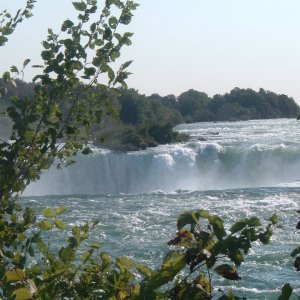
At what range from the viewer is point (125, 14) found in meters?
2.32

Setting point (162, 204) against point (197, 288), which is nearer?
point (197, 288)

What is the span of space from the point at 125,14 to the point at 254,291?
6636mm

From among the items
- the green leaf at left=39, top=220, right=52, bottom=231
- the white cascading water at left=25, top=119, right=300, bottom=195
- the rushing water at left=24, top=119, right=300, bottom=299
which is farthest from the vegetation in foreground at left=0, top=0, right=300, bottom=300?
the white cascading water at left=25, top=119, right=300, bottom=195

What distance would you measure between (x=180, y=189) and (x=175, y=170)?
2092 mm

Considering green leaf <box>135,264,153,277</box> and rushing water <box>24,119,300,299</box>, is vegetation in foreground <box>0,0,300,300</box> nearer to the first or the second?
green leaf <box>135,264,153,277</box>

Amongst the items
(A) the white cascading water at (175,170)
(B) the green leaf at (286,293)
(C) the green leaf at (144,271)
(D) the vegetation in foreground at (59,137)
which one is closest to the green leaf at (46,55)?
(D) the vegetation in foreground at (59,137)

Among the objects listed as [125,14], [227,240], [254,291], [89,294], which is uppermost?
[125,14]

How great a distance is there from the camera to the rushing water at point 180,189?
11391 millimetres

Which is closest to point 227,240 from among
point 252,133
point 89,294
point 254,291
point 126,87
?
point 89,294

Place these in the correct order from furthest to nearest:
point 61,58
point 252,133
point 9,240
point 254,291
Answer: point 252,133 → point 254,291 → point 61,58 → point 9,240

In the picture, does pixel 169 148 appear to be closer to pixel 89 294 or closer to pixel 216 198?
pixel 216 198

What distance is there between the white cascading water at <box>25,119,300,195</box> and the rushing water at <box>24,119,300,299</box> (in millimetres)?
31

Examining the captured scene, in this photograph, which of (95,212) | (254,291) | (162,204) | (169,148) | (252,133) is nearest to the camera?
(254,291)

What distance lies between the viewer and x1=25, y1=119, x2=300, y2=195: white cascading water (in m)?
21.9
